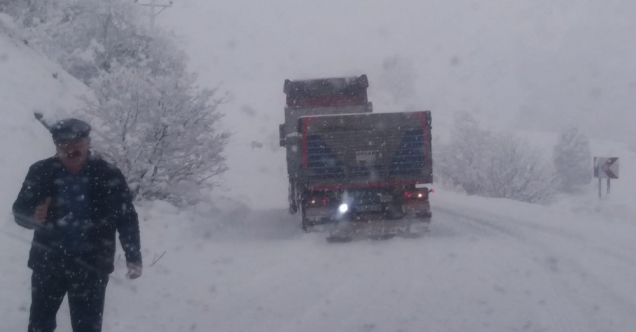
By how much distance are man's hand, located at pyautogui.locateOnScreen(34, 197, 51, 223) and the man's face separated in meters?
0.28

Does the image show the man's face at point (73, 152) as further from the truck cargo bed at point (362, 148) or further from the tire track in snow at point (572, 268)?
the truck cargo bed at point (362, 148)

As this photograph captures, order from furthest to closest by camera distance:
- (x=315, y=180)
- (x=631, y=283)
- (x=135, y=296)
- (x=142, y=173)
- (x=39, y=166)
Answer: (x=142, y=173) < (x=315, y=180) < (x=631, y=283) < (x=135, y=296) < (x=39, y=166)

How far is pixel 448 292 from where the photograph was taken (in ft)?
27.3

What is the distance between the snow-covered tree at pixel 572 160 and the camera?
77.2 metres

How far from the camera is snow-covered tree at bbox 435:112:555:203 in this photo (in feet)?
146

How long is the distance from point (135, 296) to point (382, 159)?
22.0 feet

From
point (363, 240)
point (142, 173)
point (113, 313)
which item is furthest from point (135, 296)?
point (142, 173)

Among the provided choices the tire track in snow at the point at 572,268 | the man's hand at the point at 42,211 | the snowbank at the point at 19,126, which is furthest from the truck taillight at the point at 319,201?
the man's hand at the point at 42,211

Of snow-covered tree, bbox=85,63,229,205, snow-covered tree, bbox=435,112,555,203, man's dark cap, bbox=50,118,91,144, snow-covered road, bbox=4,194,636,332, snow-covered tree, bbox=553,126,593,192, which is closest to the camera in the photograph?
man's dark cap, bbox=50,118,91,144

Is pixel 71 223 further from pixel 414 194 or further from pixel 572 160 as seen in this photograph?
pixel 572 160

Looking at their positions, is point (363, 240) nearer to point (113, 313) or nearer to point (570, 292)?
point (570, 292)

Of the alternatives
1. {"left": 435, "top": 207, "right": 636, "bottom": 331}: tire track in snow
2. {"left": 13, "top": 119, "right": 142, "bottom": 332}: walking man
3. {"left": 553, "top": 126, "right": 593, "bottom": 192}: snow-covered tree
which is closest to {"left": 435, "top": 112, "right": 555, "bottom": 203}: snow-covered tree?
{"left": 435, "top": 207, "right": 636, "bottom": 331}: tire track in snow

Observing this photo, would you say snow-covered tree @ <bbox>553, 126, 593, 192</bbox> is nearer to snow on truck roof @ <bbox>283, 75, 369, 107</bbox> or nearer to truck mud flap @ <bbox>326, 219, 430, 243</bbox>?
snow on truck roof @ <bbox>283, 75, 369, 107</bbox>

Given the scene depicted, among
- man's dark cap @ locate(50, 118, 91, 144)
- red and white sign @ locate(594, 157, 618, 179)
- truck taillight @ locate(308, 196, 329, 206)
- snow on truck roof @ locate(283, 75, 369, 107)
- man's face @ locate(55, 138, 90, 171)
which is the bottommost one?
red and white sign @ locate(594, 157, 618, 179)
